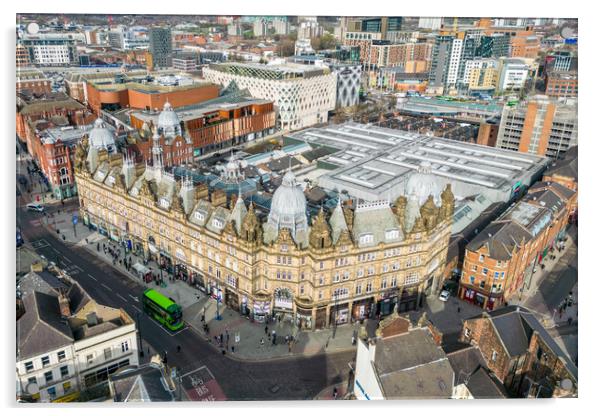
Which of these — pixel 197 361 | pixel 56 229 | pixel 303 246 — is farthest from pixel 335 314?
pixel 56 229

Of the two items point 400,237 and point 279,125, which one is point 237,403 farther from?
point 279,125

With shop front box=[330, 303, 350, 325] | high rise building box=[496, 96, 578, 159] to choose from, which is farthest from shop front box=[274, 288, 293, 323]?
high rise building box=[496, 96, 578, 159]

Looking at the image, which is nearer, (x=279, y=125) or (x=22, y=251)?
(x=22, y=251)

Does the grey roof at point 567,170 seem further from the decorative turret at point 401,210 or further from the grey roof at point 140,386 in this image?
the grey roof at point 140,386

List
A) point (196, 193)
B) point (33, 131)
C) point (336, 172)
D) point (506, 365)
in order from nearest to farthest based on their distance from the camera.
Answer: point (506, 365), point (196, 193), point (336, 172), point (33, 131)

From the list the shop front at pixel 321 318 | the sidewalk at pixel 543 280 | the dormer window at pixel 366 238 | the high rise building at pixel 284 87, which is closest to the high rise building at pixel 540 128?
the sidewalk at pixel 543 280

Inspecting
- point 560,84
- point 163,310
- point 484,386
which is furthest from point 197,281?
point 560,84
